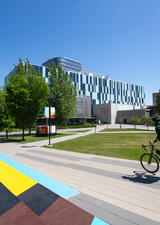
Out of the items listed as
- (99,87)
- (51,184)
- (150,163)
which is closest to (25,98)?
(51,184)

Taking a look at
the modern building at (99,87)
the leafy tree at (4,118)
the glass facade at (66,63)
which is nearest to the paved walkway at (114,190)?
the leafy tree at (4,118)

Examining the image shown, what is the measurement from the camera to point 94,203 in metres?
3.73

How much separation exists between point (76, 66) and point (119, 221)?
483 feet

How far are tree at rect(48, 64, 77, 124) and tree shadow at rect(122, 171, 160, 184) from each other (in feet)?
69.6

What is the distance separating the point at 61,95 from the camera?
2669 cm

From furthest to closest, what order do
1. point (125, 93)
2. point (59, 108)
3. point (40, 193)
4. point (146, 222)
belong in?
point (125, 93) < point (59, 108) < point (40, 193) < point (146, 222)

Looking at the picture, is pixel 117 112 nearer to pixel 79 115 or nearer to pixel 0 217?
pixel 79 115

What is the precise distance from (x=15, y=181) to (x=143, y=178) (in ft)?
15.5

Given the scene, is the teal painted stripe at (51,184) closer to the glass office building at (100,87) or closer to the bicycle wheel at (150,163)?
the bicycle wheel at (150,163)

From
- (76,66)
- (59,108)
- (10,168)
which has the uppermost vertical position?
(76,66)

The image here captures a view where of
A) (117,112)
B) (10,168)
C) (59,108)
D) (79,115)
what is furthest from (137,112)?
(10,168)

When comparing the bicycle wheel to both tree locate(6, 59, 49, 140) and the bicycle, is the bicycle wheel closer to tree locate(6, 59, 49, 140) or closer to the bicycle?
the bicycle

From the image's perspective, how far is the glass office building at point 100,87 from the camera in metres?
109

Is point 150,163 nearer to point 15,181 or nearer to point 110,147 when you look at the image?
point 15,181
